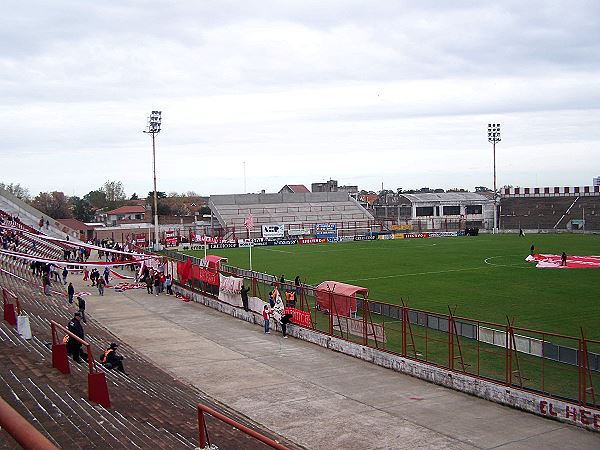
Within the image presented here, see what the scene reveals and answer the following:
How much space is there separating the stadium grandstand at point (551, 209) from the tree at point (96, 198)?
8708 cm

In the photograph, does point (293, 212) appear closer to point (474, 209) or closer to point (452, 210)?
point (452, 210)

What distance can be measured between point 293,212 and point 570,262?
60999mm

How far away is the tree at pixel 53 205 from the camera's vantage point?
11188 cm

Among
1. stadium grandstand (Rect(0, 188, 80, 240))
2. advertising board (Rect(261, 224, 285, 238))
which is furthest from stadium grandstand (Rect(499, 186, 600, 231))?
stadium grandstand (Rect(0, 188, 80, 240))

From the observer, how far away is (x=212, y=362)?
2222 cm

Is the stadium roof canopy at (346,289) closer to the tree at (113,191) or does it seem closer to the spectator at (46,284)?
the spectator at (46,284)

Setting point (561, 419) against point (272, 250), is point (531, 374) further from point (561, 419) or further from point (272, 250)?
point (272, 250)

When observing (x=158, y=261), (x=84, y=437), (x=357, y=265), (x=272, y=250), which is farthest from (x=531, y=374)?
(x=272, y=250)

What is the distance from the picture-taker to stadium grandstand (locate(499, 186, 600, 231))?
309 ft

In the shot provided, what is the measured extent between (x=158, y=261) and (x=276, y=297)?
1839 centimetres

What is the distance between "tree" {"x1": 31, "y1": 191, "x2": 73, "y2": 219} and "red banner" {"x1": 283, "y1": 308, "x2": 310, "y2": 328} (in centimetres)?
9241

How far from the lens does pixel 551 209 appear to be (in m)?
101

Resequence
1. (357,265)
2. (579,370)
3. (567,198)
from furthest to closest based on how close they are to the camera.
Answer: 1. (567,198)
2. (357,265)
3. (579,370)

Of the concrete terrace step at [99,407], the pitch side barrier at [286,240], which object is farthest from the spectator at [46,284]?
the pitch side barrier at [286,240]
